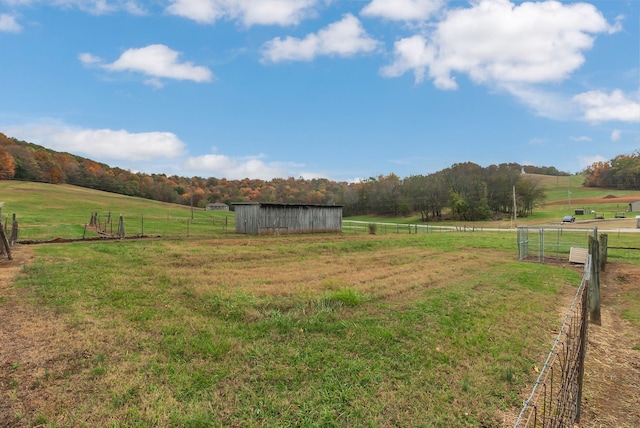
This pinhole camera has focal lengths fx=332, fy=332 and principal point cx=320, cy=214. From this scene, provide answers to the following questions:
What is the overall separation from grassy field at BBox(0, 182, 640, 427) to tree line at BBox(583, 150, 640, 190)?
115521 millimetres

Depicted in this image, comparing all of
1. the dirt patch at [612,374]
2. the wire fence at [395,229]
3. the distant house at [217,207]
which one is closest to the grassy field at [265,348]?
the dirt patch at [612,374]

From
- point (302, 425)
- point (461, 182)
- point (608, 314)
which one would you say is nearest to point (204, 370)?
point (302, 425)

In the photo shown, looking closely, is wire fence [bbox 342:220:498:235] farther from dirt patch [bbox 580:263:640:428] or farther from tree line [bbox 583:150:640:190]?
tree line [bbox 583:150:640:190]

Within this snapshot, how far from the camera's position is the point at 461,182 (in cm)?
7594

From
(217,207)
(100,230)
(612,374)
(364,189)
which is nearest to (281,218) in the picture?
(100,230)

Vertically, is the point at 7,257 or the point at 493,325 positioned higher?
the point at 7,257

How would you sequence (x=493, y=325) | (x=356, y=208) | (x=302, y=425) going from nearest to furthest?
(x=302, y=425) < (x=493, y=325) < (x=356, y=208)

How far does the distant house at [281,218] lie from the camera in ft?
95.6

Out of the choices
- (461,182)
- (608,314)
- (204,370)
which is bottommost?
(608,314)

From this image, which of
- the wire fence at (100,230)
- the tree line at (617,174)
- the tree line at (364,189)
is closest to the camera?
the wire fence at (100,230)

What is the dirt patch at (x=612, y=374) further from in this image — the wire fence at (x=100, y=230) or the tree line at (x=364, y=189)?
the tree line at (x=364, y=189)

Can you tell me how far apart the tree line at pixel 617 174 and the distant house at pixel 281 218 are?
103260mm

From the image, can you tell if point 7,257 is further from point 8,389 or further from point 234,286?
point 8,389

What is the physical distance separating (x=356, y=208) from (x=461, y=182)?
30.9 m
